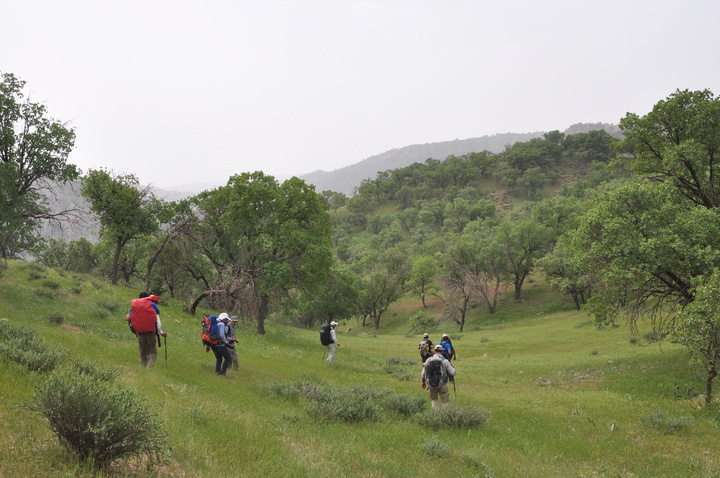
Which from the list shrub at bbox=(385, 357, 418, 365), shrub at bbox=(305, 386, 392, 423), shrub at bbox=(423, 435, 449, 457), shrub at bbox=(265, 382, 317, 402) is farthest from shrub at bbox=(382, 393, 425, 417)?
shrub at bbox=(385, 357, 418, 365)

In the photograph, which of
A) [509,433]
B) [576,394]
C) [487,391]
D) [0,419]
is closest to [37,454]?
[0,419]

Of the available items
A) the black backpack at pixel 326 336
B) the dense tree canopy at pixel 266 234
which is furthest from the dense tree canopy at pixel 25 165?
the black backpack at pixel 326 336

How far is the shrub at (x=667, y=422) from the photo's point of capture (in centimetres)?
1184

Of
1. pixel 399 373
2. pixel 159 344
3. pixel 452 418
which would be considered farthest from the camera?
pixel 399 373

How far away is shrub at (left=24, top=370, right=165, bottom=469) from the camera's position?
192 inches

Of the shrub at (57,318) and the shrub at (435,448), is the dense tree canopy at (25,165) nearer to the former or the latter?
the shrub at (57,318)

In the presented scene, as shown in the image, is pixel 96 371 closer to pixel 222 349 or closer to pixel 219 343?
pixel 219 343

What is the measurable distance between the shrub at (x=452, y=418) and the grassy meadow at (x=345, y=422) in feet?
0.77

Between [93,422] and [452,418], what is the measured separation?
28.8 feet

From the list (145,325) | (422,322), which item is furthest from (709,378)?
(422,322)

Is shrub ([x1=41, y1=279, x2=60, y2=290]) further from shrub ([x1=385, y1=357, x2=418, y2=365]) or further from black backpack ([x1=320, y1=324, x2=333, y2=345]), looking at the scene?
shrub ([x1=385, y1=357, x2=418, y2=365])

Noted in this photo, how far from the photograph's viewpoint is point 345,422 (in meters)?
9.66

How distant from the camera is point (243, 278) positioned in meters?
25.6

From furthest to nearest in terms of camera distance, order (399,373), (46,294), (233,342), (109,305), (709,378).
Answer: (109,305)
(46,294)
(399,373)
(233,342)
(709,378)
